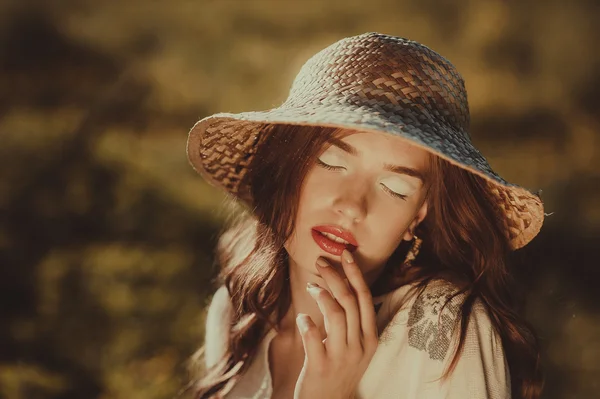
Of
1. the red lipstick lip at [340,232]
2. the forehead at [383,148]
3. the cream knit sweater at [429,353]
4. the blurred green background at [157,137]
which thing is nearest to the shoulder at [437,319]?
the cream knit sweater at [429,353]

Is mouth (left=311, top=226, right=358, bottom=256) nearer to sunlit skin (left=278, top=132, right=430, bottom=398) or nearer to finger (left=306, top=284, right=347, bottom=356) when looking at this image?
sunlit skin (left=278, top=132, right=430, bottom=398)

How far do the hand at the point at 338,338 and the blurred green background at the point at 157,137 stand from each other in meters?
1.14

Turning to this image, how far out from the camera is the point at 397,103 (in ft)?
4.03

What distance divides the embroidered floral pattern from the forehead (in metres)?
0.35

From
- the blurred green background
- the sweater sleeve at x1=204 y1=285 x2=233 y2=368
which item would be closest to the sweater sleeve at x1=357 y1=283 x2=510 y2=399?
the sweater sleeve at x1=204 y1=285 x2=233 y2=368

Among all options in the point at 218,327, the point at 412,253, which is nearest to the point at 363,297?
the point at 412,253

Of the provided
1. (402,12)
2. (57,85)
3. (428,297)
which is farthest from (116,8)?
(428,297)

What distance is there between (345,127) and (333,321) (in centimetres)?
45

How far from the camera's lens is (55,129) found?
8.39 ft

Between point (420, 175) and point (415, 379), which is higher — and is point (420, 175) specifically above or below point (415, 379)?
above

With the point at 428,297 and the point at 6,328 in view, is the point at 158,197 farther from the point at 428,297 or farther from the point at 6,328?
the point at 428,297

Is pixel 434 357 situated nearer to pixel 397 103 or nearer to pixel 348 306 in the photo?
pixel 348 306

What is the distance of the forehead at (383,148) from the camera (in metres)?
1.27

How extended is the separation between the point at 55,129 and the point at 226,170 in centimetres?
127
